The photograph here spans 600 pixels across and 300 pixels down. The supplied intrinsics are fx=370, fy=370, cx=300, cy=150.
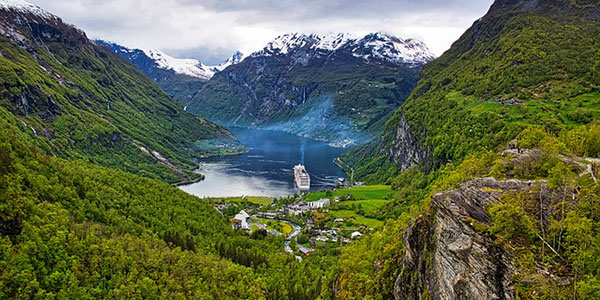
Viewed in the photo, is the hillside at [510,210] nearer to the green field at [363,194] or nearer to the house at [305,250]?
the green field at [363,194]

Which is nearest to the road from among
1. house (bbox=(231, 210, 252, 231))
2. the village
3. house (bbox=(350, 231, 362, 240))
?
the village

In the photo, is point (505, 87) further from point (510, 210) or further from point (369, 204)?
point (510, 210)

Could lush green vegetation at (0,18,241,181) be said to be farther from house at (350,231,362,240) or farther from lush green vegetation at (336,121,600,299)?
lush green vegetation at (336,121,600,299)

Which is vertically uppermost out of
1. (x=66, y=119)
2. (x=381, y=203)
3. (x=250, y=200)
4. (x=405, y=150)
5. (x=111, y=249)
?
(x=66, y=119)

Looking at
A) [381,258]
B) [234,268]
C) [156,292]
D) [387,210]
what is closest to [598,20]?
[387,210]

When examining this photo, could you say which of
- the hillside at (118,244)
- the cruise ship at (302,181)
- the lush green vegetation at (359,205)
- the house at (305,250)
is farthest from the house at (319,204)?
the cruise ship at (302,181)

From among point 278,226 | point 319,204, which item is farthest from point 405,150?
point 278,226

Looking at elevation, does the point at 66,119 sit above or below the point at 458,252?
above

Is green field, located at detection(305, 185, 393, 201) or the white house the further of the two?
green field, located at detection(305, 185, 393, 201)
